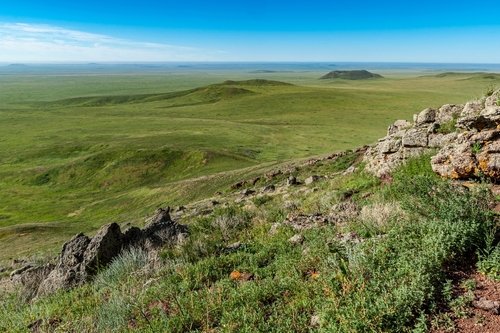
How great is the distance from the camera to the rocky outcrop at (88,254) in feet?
26.9

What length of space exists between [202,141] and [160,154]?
1230 centimetres

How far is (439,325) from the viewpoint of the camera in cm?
361

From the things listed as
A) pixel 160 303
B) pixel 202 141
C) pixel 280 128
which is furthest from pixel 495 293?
pixel 280 128

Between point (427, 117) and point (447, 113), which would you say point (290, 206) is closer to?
point (427, 117)

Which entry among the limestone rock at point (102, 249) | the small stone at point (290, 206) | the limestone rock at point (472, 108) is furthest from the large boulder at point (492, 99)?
the limestone rock at point (102, 249)

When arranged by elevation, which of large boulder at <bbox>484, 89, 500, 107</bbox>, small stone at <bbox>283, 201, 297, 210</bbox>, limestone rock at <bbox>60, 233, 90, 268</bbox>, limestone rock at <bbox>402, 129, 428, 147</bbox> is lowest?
limestone rock at <bbox>60, 233, 90, 268</bbox>

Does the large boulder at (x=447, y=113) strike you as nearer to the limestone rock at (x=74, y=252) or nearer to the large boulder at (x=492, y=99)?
the large boulder at (x=492, y=99)

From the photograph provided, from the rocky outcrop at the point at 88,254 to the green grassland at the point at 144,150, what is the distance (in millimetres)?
8062

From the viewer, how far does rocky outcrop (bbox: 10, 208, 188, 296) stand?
26.9 feet

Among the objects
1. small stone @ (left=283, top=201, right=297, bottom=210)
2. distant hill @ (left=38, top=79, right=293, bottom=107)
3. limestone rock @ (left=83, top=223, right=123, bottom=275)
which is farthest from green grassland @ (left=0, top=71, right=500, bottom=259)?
limestone rock @ (left=83, top=223, right=123, bottom=275)

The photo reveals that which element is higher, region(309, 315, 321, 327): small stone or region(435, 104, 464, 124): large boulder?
region(435, 104, 464, 124): large boulder

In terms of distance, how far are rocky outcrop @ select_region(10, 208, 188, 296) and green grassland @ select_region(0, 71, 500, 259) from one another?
26.4 ft

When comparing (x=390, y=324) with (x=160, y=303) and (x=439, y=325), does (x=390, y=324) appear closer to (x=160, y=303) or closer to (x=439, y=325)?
(x=439, y=325)

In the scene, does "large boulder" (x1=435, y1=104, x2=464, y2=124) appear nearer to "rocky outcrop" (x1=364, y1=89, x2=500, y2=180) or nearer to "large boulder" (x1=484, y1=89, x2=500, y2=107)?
"rocky outcrop" (x1=364, y1=89, x2=500, y2=180)
